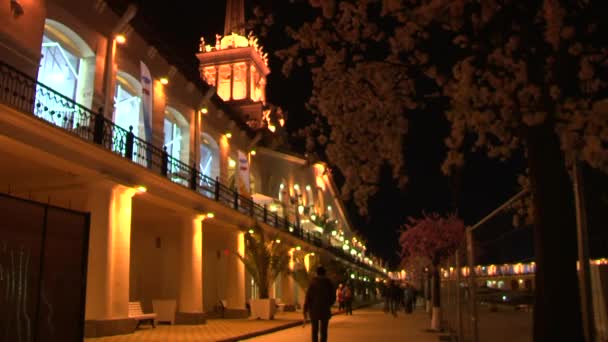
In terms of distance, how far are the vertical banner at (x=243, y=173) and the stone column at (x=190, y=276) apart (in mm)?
9689

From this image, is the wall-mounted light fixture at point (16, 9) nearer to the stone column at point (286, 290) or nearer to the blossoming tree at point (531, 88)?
the blossoming tree at point (531, 88)

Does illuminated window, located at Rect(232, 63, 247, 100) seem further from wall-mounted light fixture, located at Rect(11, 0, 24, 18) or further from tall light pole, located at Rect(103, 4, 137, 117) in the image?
wall-mounted light fixture, located at Rect(11, 0, 24, 18)

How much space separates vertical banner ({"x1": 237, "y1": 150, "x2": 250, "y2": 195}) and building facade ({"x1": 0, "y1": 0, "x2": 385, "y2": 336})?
11cm

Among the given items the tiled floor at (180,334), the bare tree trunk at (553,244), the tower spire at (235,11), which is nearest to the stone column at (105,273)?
the tiled floor at (180,334)

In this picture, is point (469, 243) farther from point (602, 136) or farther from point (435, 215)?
point (435, 215)

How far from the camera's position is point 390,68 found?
865cm

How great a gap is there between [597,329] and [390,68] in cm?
419

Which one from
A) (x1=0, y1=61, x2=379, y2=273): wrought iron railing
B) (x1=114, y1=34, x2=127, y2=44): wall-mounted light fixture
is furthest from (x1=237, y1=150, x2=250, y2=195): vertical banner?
(x1=114, y1=34, x2=127, y2=44): wall-mounted light fixture

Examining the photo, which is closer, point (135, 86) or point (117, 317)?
point (117, 317)

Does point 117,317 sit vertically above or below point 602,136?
below

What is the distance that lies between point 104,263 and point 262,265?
437 inches

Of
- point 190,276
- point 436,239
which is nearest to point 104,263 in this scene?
point 190,276

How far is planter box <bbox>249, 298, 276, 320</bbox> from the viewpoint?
25.7m

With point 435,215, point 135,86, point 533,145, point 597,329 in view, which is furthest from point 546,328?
point 435,215
